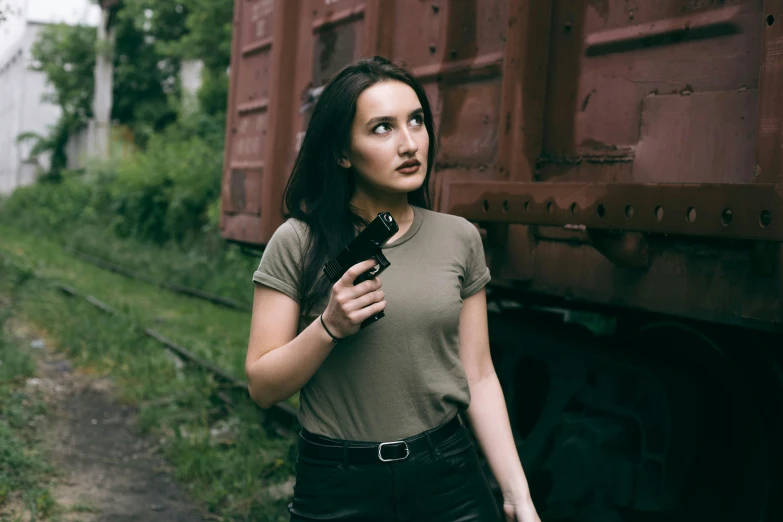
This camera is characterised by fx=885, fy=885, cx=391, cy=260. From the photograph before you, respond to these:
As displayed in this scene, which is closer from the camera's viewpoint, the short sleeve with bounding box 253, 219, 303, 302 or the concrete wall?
the short sleeve with bounding box 253, 219, 303, 302

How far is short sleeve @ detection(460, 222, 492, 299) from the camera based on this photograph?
2178 millimetres

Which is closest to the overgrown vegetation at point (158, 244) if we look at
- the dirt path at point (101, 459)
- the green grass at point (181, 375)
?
the green grass at point (181, 375)

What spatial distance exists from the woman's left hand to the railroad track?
3.60 meters

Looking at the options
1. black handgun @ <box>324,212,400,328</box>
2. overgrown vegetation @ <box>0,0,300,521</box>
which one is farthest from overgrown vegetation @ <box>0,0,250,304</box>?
black handgun @ <box>324,212,400,328</box>

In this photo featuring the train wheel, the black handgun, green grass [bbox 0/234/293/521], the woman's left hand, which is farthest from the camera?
green grass [bbox 0/234/293/521]

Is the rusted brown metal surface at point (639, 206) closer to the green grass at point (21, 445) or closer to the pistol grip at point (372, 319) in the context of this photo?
the pistol grip at point (372, 319)

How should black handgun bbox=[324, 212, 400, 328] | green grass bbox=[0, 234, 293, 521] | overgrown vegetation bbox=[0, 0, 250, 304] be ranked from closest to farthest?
black handgun bbox=[324, 212, 400, 328] → green grass bbox=[0, 234, 293, 521] → overgrown vegetation bbox=[0, 0, 250, 304]

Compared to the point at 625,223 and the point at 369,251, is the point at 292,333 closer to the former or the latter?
the point at 369,251

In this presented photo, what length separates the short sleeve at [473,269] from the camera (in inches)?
85.7

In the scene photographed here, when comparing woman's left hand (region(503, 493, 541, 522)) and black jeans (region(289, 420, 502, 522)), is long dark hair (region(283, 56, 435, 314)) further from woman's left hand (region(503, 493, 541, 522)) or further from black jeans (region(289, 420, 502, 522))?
woman's left hand (region(503, 493, 541, 522))

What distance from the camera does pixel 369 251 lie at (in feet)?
6.01

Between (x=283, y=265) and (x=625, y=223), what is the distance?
41.4 inches

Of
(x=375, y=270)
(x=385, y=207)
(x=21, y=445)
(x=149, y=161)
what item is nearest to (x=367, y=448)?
(x=375, y=270)

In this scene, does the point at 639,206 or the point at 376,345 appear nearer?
the point at 376,345
